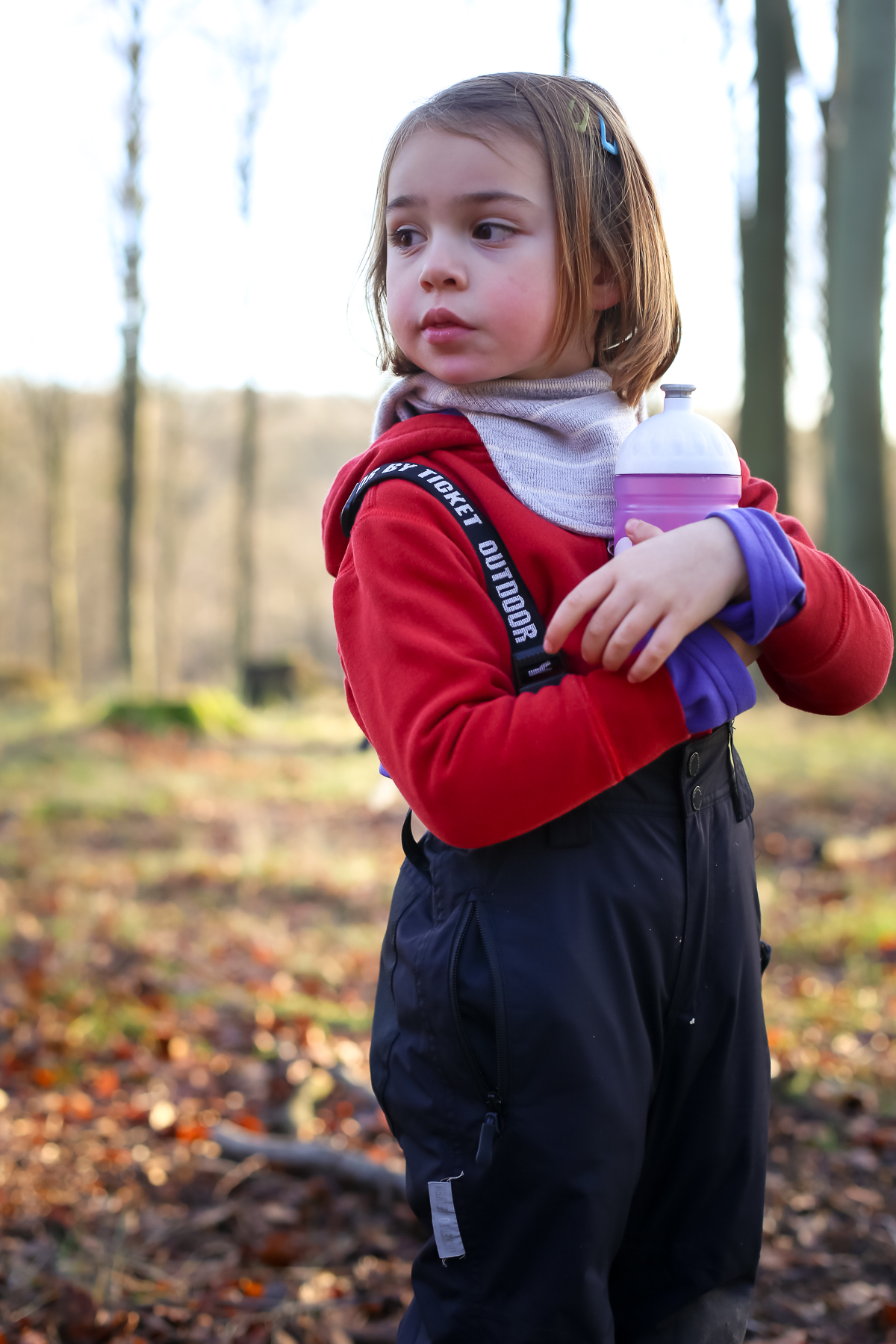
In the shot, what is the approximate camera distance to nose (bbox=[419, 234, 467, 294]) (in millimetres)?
1421

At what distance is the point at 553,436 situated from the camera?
150 cm

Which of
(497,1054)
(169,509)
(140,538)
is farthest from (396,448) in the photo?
(169,509)

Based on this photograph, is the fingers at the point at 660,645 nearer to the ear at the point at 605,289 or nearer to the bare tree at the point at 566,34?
Answer: the ear at the point at 605,289

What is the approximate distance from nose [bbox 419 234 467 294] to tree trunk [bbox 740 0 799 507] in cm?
959

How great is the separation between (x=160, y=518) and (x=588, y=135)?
28.5m

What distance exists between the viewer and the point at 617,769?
4.21 feet

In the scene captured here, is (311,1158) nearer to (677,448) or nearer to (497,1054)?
(497,1054)

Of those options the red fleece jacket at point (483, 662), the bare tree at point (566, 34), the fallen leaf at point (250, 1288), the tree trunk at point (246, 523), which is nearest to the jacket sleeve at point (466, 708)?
the red fleece jacket at point (483, 662)

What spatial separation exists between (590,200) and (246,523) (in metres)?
18.7

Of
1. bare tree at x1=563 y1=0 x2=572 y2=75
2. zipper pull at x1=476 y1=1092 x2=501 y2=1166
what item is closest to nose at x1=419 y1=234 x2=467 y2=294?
zipper pull at x1=476 y1=1092 x2=501 y2=1166

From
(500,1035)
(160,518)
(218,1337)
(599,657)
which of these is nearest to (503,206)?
(599,657)

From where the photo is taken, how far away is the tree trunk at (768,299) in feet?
33.8

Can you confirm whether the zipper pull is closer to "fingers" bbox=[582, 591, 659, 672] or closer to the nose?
"fingers" bbox=[582, 591, 659, 672]

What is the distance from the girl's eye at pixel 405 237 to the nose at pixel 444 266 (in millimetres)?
79
